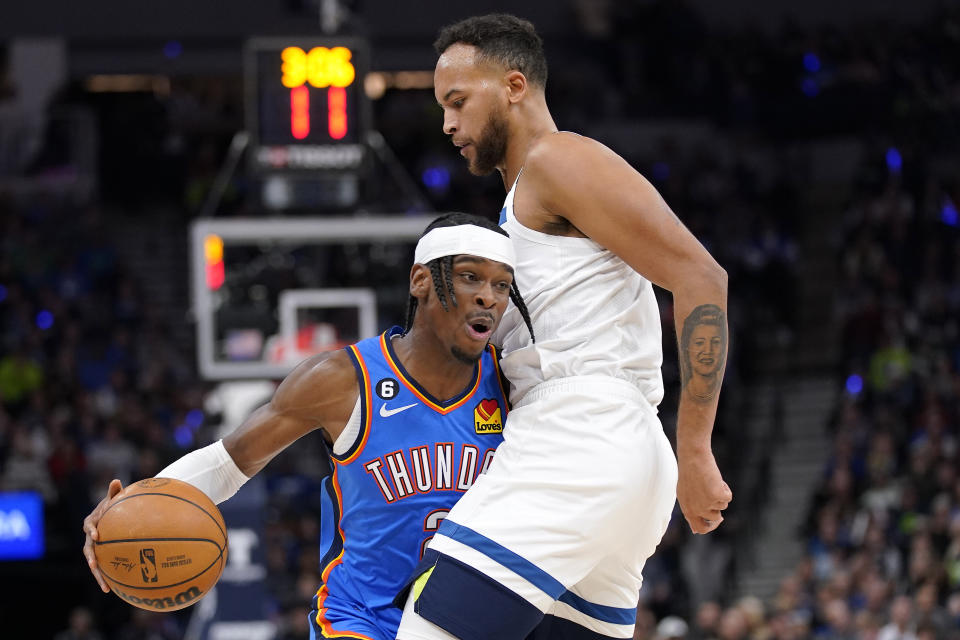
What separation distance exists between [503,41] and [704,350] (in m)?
0.98

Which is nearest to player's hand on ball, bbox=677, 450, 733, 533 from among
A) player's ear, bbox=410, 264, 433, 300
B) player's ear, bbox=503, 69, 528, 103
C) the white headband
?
the white headband

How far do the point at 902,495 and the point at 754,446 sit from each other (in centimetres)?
401

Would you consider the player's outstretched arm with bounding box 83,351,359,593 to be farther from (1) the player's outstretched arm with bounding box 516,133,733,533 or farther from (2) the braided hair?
(1) the player's outstretched arm with bounding box 516,133,733,533

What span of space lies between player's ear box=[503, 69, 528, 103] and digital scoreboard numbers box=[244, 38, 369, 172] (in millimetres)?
5890

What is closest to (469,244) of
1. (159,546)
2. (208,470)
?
(208,470)

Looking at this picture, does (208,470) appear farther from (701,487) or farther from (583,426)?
(701,487)

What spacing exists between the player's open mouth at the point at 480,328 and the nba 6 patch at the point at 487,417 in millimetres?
244

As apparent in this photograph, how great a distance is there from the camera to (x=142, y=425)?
14.9 metres

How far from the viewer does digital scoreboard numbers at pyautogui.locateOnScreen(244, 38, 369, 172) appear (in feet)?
31.4

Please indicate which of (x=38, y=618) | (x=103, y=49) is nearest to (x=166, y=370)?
(x=38, y=618)

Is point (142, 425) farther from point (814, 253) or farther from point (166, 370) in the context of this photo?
point (814, 253)

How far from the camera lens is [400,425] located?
3684mm

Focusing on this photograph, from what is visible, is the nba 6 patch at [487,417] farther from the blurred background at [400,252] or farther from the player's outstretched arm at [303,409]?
the blurred background at [400,252]

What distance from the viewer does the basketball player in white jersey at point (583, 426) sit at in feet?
11.1
